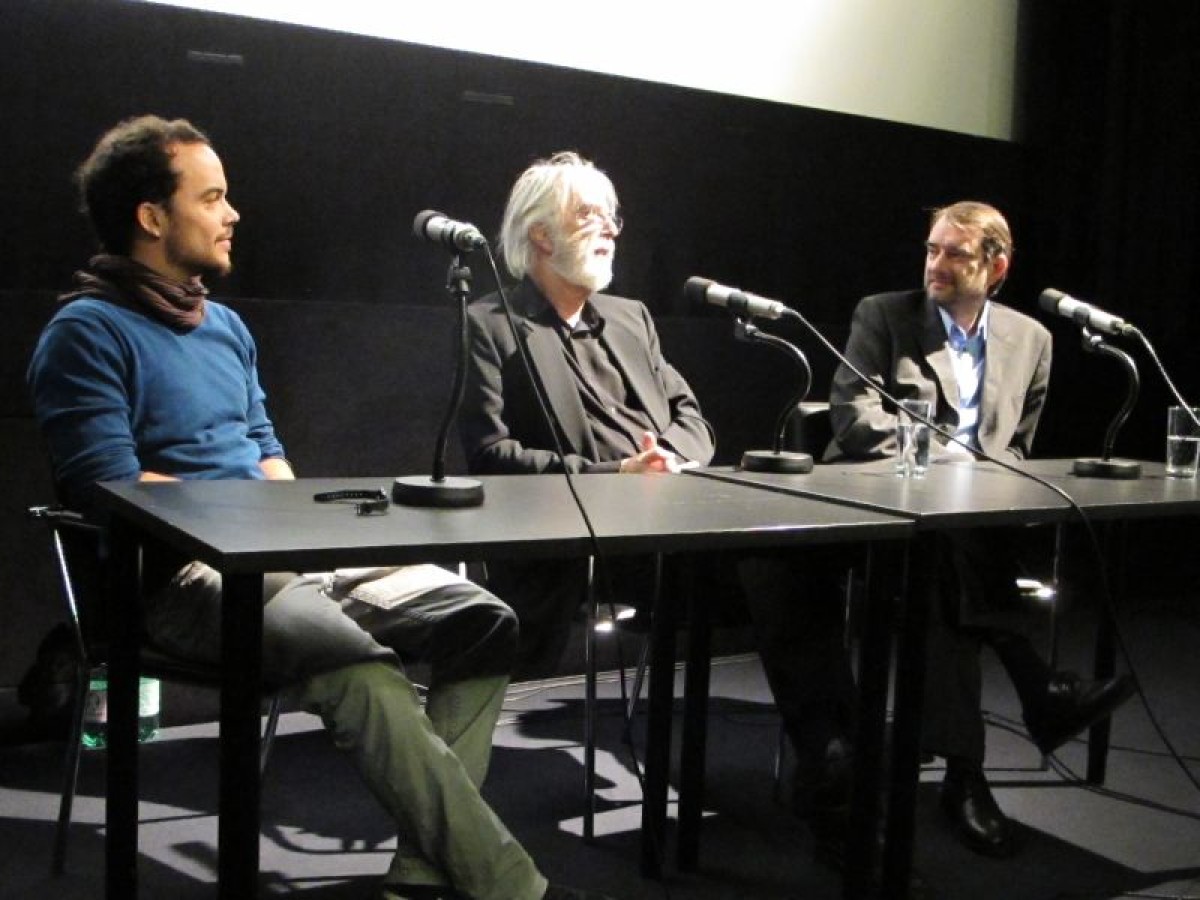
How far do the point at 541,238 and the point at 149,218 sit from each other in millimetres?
911

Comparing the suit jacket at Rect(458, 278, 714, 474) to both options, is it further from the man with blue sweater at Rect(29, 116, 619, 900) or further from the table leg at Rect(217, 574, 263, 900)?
the table leg at Rect(217, 574, 263, 900)

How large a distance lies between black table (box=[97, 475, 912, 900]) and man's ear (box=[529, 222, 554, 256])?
870 mm

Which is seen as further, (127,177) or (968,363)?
(968,363)

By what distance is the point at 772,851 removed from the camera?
2.54 meters

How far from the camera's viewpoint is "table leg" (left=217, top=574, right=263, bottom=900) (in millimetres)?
1572

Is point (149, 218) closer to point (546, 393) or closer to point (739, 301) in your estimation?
point (546, 393)

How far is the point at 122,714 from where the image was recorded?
1.91 meters

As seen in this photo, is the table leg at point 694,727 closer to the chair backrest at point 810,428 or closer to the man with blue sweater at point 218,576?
the man with blue sweater at point 218,576

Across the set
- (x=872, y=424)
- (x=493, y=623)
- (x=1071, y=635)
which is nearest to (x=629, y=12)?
(x=872, y=424)

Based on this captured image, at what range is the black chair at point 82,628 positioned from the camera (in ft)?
6.67

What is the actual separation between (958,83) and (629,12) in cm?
→ 135

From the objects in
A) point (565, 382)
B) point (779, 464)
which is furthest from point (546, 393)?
point (779, 464)

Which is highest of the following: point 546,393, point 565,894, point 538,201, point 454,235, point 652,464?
point 538,201

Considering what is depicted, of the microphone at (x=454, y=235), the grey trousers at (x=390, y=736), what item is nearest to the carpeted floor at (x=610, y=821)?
the grey trousers at (x=390, y=736)
